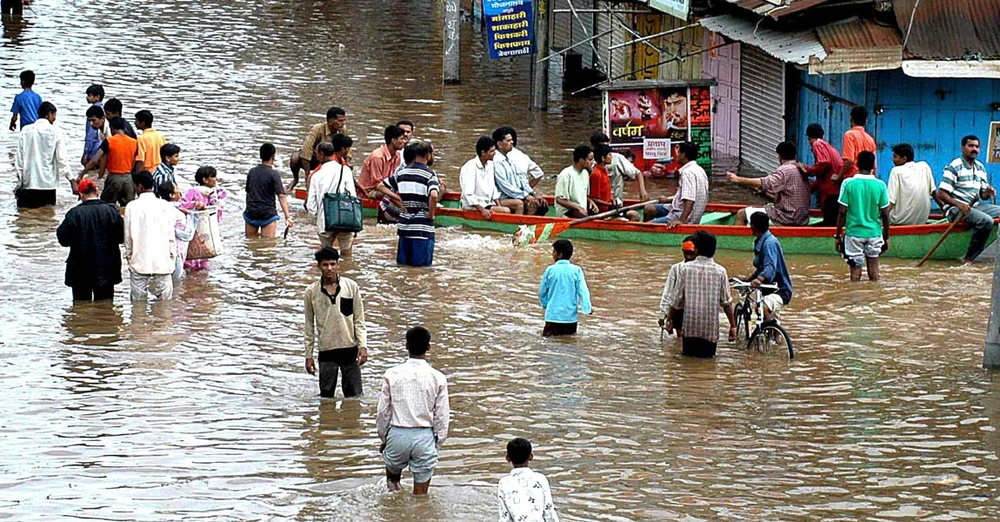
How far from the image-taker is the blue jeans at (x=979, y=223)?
1623 centimetres

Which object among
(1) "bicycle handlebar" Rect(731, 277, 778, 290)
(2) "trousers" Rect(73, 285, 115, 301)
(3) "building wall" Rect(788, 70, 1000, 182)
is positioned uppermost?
(3) "building wall" Rect(788, 70, 1000, 182)

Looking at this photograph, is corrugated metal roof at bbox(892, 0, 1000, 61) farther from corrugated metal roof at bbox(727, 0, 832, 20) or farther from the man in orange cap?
the man in orange cap

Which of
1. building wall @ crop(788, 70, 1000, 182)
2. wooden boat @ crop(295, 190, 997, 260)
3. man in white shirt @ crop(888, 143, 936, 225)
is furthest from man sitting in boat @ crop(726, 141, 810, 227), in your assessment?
building wall @ crop(788, 70, 1000, 182)

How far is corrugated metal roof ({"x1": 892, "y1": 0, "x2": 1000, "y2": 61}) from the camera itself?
18406 millimetres

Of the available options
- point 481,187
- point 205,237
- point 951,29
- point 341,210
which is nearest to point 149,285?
point 205,237

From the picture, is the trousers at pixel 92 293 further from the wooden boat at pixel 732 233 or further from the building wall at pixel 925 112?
the building wall at pixel 925 112

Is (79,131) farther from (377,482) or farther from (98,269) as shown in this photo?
(377,482)

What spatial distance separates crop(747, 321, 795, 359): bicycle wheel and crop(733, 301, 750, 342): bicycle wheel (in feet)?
0.74

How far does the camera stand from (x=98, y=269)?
571 inches

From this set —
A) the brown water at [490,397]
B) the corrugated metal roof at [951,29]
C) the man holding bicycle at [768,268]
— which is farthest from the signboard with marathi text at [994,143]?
the corrugated metal roof at [951,29]

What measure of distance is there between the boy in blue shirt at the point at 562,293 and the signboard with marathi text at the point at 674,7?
29.7 ft

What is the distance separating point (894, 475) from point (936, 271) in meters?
6.64

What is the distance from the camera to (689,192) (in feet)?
55.3

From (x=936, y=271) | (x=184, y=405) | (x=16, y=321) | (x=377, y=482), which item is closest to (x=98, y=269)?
(x=16, y=321)
